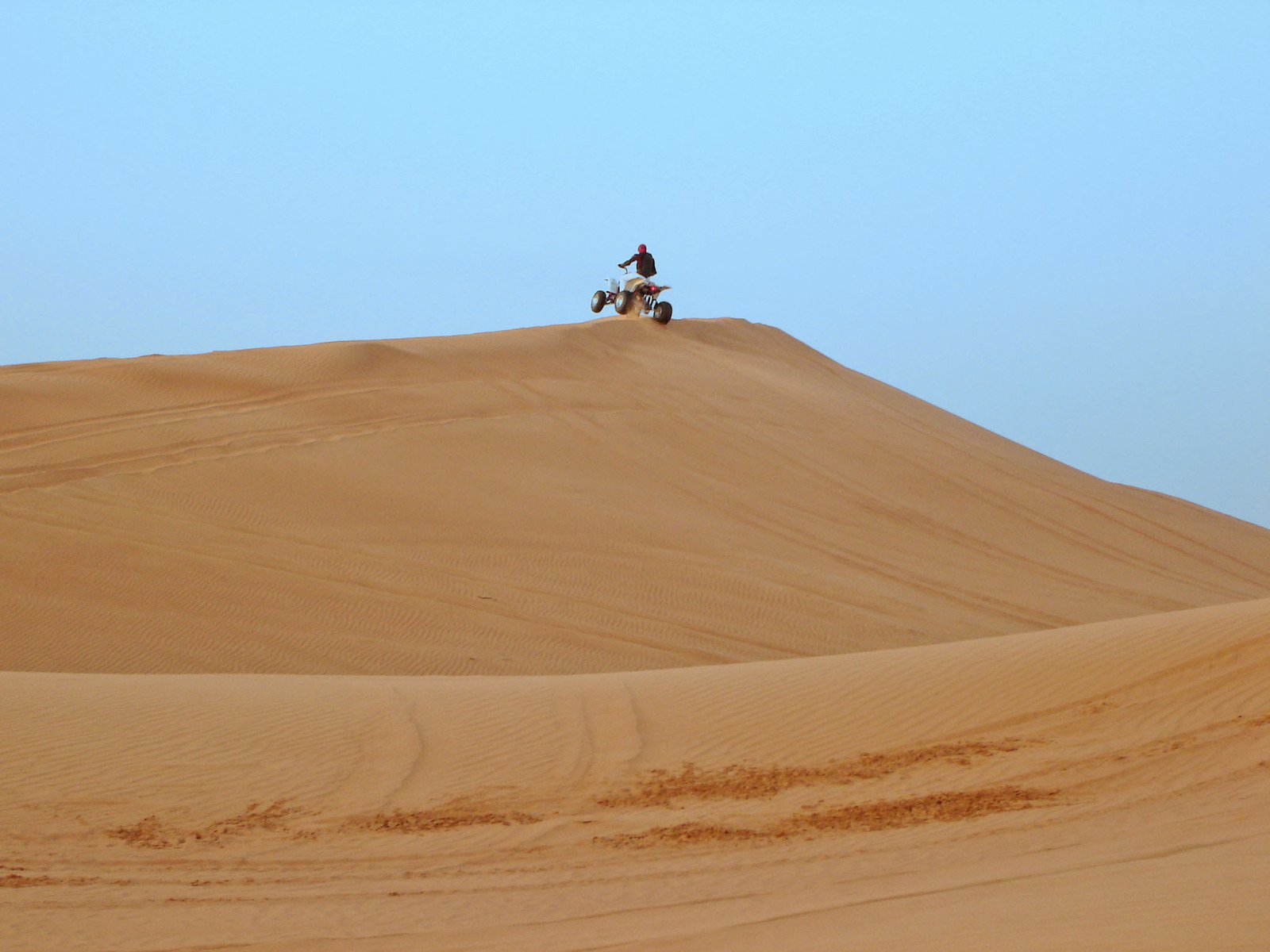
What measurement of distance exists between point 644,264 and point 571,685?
18561 millimetres

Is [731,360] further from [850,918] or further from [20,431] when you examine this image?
[850,918]

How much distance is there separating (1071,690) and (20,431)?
14096mm

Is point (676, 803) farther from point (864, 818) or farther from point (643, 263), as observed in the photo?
point (643, 263)

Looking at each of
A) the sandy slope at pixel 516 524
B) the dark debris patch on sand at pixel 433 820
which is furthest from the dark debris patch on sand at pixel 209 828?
the sandy slope at pixel 516 524

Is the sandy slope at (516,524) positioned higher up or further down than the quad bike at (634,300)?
further down

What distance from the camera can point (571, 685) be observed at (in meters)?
9.59

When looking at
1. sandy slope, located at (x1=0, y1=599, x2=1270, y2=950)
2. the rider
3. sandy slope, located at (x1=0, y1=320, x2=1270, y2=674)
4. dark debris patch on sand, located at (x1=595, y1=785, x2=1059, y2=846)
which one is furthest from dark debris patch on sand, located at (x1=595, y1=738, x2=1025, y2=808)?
the rider

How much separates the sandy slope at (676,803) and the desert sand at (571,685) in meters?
0.03

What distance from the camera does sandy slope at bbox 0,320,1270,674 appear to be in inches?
521

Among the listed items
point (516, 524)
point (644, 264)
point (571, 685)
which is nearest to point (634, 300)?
point (644, 264)

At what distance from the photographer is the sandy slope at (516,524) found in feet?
43.4

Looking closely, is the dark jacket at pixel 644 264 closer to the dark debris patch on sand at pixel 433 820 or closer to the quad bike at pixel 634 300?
the quad bike at pixel 634 300

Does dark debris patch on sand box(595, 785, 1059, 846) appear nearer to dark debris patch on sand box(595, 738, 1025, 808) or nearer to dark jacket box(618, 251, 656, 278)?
dark debris patch on sand box(595, 738, 1025, 808)

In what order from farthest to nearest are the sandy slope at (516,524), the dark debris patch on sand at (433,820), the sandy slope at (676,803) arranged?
the sandy slope at (516,524) → the dark debris patch on sand at (433,820) → the sandy slope at (676,803)
